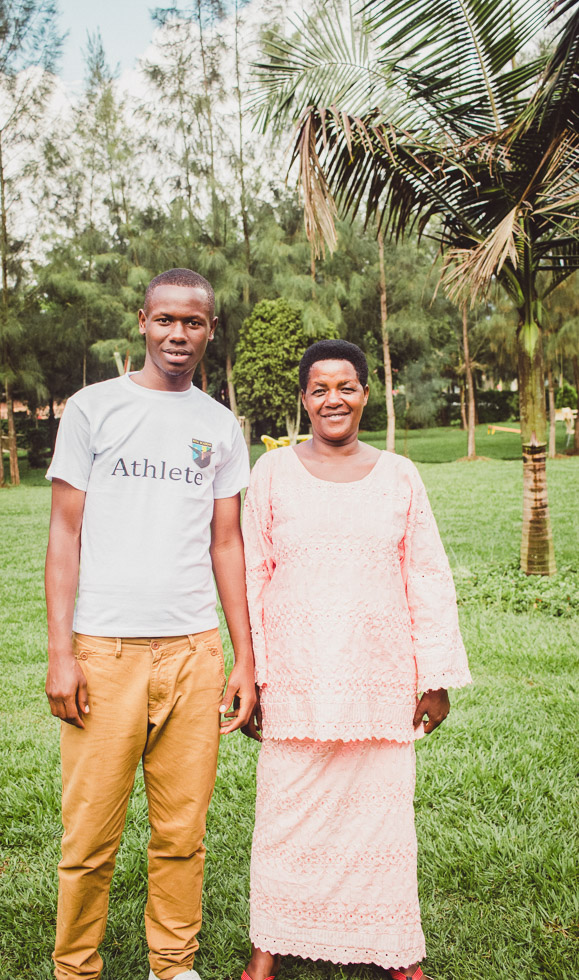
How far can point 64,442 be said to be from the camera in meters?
1.89

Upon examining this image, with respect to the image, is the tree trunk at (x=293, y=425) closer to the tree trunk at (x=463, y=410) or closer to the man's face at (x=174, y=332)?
the tree trunk at (x=463, y=410)

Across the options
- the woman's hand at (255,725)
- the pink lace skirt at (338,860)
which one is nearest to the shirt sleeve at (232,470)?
the woman's hand at (255,725)

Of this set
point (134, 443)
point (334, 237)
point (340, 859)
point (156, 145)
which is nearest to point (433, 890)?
point (340, 859)

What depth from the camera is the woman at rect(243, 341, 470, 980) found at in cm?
207

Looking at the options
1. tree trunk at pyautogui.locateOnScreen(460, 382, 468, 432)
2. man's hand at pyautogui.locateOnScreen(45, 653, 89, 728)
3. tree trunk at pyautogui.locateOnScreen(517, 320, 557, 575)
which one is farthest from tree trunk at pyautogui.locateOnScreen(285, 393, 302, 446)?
man's hand at pyautogui.locateOnScreen(45, 653, 89, 728)

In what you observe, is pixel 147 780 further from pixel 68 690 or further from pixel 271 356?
pixel 271 356

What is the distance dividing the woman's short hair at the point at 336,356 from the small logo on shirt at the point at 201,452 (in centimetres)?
43

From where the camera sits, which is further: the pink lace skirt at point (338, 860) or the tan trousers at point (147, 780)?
the pink lace skirt at point (338, 860)

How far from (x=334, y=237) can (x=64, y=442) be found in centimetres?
404

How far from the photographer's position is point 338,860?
2.09m

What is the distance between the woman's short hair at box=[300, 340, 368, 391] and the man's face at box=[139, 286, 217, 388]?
38cm

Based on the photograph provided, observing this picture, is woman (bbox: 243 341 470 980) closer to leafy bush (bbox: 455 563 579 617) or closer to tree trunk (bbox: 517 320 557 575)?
leafy bush (bbox: 455 563 579 617)

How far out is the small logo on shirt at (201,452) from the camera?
6.57 ft

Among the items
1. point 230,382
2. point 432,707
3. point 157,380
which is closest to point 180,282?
point 157,380
